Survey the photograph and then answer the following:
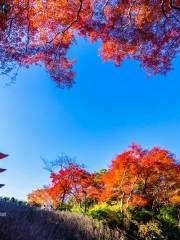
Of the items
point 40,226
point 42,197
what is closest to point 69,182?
point 42,197

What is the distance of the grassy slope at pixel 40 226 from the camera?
3.65m

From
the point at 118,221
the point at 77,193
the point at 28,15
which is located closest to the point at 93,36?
the point at 28,15

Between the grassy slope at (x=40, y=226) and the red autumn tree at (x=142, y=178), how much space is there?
1080 centimetres

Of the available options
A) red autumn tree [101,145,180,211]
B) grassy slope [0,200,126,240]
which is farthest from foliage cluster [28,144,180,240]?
grassy slope [0,200,126,240]

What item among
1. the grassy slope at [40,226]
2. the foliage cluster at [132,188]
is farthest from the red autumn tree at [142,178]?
the grassy slope at [40,226]

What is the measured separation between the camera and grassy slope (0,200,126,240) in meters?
3.65

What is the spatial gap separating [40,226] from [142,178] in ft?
54.2

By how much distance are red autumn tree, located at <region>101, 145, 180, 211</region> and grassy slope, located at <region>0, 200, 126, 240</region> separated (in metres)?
10.8

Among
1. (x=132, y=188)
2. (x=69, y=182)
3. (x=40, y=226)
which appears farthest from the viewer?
(x=69, y=182)

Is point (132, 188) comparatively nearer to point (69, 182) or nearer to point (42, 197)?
point (69, 182)

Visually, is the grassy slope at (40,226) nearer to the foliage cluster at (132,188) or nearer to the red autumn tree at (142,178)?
the foliage cluster at (132,188)

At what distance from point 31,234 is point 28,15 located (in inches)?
311

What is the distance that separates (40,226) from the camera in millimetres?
5148

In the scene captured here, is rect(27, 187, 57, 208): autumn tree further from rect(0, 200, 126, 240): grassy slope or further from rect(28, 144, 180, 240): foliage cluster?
rect(0, 200, 126, 240): grassy slope
